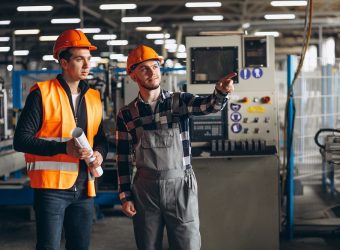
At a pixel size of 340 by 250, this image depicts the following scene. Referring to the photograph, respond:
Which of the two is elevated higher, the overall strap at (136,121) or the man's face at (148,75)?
the man's face at (148,75)

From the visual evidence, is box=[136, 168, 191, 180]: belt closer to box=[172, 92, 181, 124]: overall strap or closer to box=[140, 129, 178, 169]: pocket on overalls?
box=[140, 129, 178, 169]: pocket on overalls

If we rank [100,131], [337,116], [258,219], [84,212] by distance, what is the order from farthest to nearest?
[337,116]
[258,219]
[100,131]
[84,212]

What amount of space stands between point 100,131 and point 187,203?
1.96 feet

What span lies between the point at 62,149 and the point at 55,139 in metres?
0.11

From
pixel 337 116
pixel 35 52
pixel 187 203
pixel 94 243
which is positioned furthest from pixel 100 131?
pixel 35 52

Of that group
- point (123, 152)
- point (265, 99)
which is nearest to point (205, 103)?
point (123, 152)

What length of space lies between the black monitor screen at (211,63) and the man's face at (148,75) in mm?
1463

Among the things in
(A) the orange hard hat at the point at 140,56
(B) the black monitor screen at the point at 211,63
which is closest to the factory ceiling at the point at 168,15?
(B) the black monitor screen at the point at 211,63

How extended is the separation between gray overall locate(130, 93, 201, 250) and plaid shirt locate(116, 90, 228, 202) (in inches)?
1.9

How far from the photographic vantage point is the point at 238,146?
4.45 meters

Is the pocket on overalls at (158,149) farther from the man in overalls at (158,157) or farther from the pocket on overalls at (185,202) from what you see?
the pocket on overalls at (185,202)

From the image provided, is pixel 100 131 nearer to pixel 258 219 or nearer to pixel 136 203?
pixel 136 203

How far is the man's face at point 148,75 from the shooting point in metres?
3.04

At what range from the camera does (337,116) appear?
702cm
